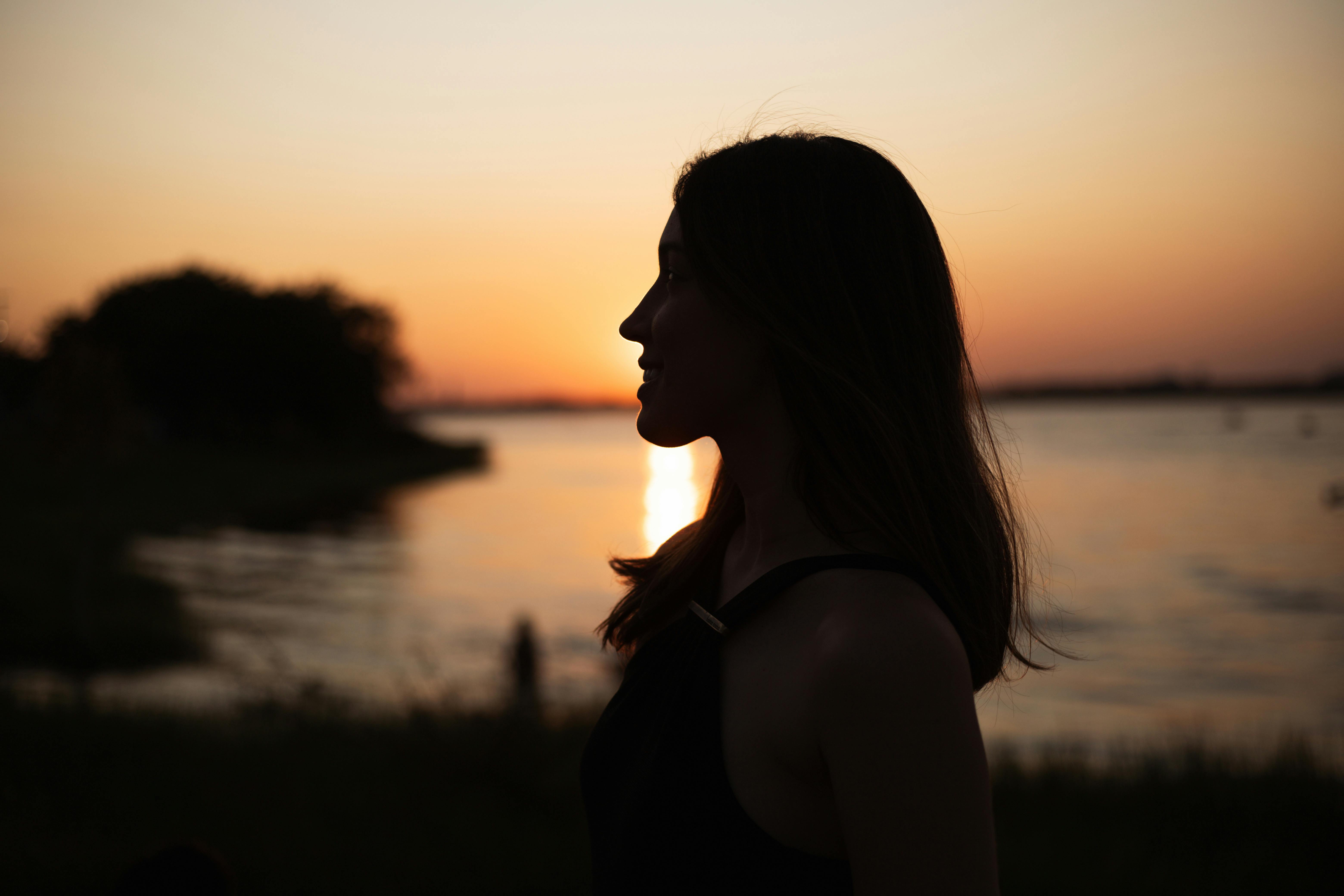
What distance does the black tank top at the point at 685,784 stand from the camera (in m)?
1.35

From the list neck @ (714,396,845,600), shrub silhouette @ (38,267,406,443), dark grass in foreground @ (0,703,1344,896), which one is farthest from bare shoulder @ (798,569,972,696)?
shrub silhouette @ (38,267,406,443)

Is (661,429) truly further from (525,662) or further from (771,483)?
(525,662)

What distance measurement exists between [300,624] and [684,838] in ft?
67.9

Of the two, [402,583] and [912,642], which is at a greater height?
[912,642]

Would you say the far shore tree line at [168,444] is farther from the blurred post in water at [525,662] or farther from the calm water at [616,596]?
the blurred post in water at [525,662]

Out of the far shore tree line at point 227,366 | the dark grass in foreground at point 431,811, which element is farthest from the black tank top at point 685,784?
the far shore tree line at point 227,366

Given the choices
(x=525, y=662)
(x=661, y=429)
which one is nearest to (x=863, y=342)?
(x=661, y=429)

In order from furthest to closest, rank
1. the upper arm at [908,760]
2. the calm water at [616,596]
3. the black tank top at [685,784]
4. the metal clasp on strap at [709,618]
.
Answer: the calm water at [616,596], the metal clasp on strap at [709,618], the black tank top at [685,784], the upper arm at [908,760]

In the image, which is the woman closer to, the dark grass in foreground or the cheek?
the cheek

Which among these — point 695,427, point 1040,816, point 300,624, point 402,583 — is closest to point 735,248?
point 695,427

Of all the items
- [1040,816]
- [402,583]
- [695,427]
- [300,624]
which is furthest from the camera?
[402,583]

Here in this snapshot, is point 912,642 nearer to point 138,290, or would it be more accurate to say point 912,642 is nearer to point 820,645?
point 820,645

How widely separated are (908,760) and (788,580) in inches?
14.6

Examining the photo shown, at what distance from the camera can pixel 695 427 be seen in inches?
64.6
